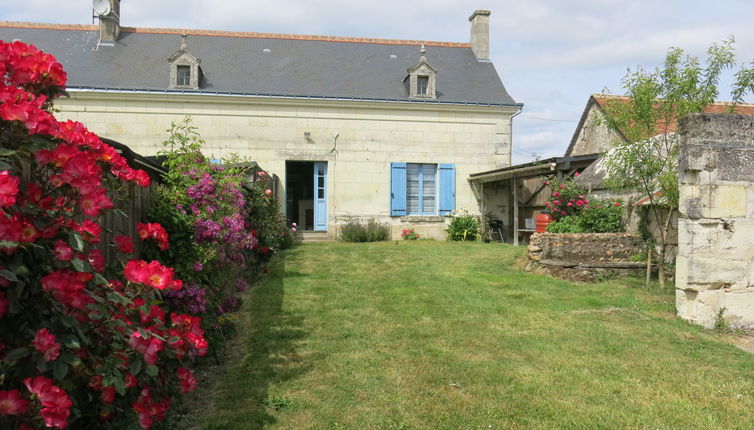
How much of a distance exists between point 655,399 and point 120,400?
3.17 metres

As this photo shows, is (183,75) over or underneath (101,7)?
underneath

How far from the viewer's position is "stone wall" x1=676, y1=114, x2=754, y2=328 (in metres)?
5.59

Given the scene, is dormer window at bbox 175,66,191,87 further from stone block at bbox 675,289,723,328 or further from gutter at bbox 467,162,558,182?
stone block at bbox 675,289,723,328

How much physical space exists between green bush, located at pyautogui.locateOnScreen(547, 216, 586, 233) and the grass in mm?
1960

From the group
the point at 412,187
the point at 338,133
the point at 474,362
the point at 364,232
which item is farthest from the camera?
the point at 412,187

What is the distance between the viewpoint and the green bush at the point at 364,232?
1498 cm

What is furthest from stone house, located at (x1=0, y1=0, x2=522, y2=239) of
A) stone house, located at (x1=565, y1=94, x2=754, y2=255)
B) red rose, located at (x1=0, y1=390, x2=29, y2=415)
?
red rose, located at (x1=0, y1=390, x2=29, y2=415)

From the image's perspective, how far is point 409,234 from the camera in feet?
51.8

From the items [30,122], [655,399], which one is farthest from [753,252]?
[30,122]

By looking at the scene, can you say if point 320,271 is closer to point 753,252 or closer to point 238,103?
point 753,252

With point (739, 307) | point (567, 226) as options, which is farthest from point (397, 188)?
point (739, 307)

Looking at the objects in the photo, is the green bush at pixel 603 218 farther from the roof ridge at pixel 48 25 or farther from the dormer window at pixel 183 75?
the roof ridge at pixel 48 25

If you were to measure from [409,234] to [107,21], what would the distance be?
11023mm

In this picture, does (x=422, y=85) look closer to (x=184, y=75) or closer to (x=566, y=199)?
(x=184, y=75)
